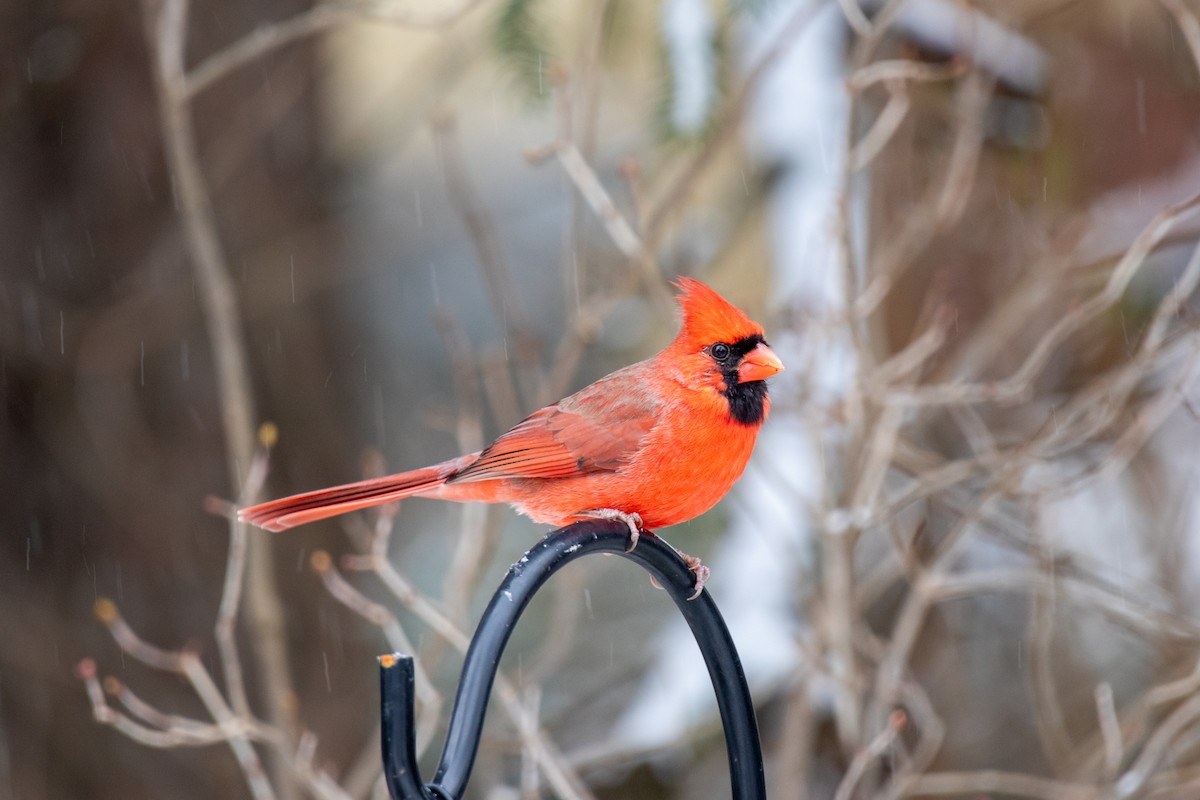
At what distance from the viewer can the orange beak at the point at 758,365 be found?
1.83 metres

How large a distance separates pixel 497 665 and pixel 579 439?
0.71 m

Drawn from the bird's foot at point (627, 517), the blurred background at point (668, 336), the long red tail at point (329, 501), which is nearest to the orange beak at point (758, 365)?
the bird's foot at point (627, 517)

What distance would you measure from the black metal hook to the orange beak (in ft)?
1.08

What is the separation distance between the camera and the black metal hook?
1.13 metres

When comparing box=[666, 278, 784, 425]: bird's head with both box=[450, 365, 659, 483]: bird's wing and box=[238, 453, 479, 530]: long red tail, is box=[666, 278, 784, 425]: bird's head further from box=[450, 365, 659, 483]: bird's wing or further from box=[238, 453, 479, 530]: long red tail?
box=[238, 453, 479, 530]: long red tail

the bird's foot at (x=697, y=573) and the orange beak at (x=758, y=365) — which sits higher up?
the orange beak at (x=758, y=365)

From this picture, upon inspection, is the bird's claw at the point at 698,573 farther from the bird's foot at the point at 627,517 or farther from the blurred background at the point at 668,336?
the blurred background at the point at 668,336

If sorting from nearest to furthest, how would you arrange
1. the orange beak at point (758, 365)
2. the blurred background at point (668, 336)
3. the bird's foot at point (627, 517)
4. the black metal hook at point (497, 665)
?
the black metal hook at point (497, 665), the bird's foot at point (627, 517), the orange beak at point (758, 365), the blurred background at point (668, 336)

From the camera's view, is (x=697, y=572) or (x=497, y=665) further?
(x=697, y=572)

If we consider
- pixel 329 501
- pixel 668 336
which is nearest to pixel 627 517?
pixel 329 501

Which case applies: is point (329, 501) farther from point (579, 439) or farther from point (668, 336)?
point (668, 336)

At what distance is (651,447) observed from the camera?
1871 mm

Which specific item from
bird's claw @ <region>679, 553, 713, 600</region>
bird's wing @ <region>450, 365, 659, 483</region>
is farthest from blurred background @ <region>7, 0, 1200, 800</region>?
bird's claw @ <region>679, 553, 713, 600</region>

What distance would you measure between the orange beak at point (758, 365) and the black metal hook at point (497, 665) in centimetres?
33
